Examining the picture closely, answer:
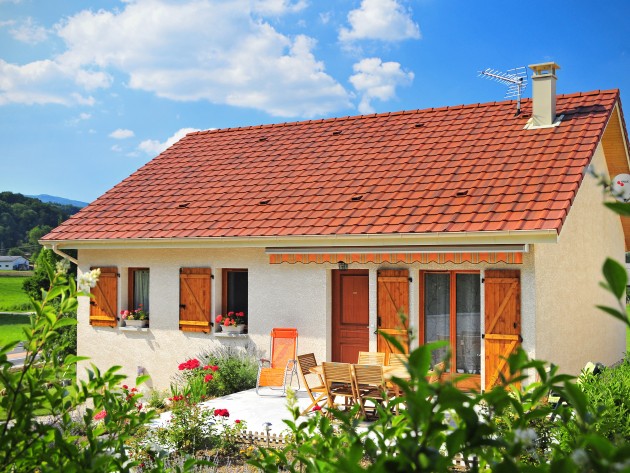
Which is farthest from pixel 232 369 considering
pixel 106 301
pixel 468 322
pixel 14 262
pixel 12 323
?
pixel 14 262

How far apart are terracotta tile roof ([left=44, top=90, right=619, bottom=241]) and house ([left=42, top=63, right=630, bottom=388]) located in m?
0.05

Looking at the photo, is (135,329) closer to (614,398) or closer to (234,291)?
(234,291)

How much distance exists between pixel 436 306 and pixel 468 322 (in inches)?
27.7

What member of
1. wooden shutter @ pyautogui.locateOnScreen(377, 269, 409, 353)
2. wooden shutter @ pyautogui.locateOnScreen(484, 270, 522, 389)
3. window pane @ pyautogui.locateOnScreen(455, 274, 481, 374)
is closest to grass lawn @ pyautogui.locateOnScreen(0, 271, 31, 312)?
wooden shutter @ pyautogui.locateOnScreen(377, 269, 409, 353)

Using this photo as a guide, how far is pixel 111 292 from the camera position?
60.0 feet

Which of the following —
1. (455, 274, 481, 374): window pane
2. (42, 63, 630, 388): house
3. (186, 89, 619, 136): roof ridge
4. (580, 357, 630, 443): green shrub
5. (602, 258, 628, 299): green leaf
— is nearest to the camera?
(602, 258, 628, 299): green leaf

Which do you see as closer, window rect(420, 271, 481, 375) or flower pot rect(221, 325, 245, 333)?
window rect(420, 271, 481, 375)

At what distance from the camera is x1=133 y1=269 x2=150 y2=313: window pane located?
1822 centimetres

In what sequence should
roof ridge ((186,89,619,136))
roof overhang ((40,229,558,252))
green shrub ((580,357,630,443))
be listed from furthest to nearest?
roof ridge ((186,89,619,136)) → roof overhang ((40,229,558,252)) → green shrub ((580,357,630,443))

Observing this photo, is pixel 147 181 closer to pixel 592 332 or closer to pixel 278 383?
pixel 278 383

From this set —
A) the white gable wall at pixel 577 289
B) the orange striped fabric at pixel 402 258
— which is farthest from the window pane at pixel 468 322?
the white gable wall at pixel 577 289

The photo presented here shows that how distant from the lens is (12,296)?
2896 inches

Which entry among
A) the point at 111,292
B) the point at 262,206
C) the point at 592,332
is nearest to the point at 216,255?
the point at 262,206

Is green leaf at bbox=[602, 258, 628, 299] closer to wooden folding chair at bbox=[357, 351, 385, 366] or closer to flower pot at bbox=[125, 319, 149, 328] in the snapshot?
wooden folding chair at bbox=[357, 351, 385, 366]
